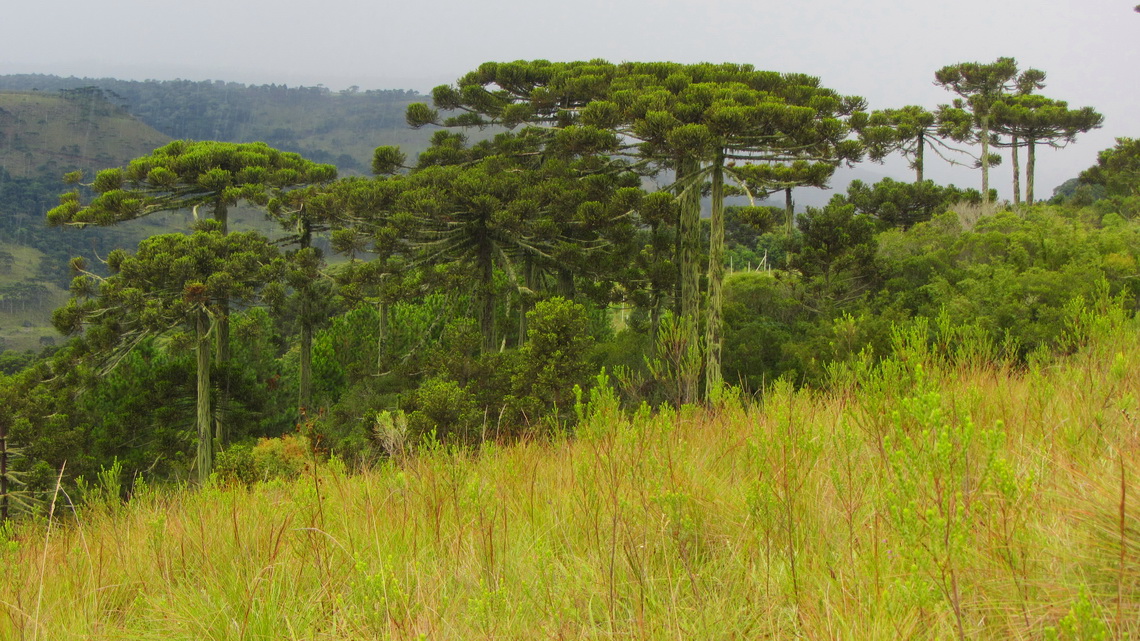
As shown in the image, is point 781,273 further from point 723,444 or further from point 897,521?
point 897,521

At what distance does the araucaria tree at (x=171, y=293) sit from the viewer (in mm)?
18719

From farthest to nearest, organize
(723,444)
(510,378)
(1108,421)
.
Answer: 1. (510,378)
2. (723,444)
3. (1108,421)

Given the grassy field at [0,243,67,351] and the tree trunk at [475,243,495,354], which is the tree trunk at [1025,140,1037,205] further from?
the grassy field at [0,243,67,351]

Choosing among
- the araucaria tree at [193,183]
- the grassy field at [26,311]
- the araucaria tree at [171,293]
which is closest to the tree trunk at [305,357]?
the araucaria tree at [193,183]

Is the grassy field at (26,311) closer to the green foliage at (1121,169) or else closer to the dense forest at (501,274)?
the dense forest at (501,274)

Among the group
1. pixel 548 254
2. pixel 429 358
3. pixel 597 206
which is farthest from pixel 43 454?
pixel 597 206

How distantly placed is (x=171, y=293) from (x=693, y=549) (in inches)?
803

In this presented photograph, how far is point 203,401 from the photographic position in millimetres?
20094

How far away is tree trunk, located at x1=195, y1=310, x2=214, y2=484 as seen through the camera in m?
19.5

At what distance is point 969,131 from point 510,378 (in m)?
29.0

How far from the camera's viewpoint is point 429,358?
710 inches

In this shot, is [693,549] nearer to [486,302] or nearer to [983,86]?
[486,302]

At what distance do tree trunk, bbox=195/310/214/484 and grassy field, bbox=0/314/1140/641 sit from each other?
17.6 metres

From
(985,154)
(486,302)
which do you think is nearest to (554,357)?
(486,302)
